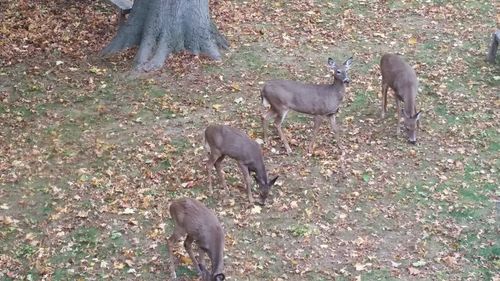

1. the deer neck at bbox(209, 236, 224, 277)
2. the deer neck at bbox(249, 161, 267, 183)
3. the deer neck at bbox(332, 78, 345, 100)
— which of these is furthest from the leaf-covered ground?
the deer neck at bbox(332, 78, 345, 100)

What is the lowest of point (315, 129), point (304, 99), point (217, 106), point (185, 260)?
point (185, 260)

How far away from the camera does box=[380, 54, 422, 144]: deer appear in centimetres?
1080

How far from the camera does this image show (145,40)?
12938 mm

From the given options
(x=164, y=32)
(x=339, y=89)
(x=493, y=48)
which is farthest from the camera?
(x=493, y=48)

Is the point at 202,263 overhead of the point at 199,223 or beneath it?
beneath

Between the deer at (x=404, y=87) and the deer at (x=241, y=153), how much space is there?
262 cm

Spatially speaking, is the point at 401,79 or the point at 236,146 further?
the point at 401,79

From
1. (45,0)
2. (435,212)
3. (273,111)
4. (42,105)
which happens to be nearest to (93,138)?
(42,105)

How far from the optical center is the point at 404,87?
36.1 feet

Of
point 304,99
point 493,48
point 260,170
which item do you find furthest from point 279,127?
point 493,48

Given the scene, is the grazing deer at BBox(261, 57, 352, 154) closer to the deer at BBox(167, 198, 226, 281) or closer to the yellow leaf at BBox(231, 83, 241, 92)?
the yellow leaf at BBox(231, 83, 241, 92)

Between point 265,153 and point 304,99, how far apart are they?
3.15ft

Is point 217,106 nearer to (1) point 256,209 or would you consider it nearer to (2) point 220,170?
(2) point 220,170

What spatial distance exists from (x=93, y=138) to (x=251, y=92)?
2.79 metres
